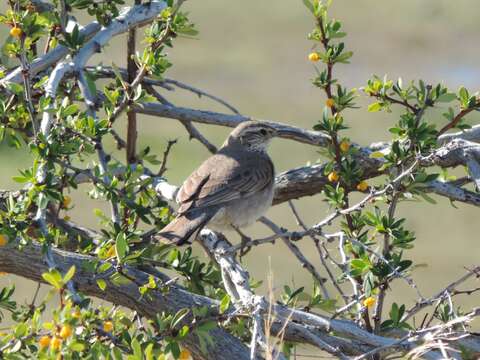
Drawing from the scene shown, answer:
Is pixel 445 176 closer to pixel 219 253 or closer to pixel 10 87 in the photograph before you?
pixel 219 253

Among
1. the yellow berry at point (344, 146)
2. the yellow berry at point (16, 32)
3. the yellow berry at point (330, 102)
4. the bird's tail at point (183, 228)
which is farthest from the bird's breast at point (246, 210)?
the yellow berry at point (16, 32)

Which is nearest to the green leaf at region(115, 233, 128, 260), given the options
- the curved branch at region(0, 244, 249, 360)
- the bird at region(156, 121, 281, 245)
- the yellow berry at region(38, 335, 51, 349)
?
the curved branch at region(0, 244, 249, 360)

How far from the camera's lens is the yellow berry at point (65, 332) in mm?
3369

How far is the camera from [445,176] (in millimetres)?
5719

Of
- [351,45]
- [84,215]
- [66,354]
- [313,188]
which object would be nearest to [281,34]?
[351,45]

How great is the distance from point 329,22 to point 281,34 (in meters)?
25.3

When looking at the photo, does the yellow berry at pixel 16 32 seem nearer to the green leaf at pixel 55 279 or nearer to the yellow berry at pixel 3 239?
the yellow berry at pixel 3 239

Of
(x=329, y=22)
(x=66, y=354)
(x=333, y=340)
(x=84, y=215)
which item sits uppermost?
(x=329, y=22)

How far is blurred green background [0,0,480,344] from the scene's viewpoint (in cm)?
1630

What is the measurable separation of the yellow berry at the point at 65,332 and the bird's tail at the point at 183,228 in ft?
5.75

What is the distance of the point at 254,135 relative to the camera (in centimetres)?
681

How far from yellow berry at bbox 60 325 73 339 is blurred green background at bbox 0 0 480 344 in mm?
10729

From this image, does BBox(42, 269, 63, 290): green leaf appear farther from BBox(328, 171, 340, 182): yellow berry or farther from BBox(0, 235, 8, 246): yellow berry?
BBox(328, 171, 340, 182): yellow berry

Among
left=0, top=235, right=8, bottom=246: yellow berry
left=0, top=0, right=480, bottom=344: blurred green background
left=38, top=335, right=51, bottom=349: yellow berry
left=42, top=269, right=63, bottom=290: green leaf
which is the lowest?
→ left=0, top=0, right=480, bottom=344: blurred green background
